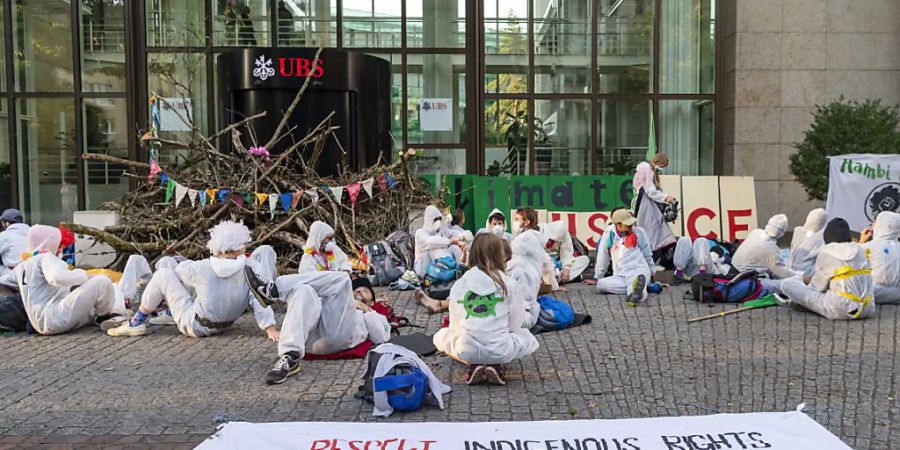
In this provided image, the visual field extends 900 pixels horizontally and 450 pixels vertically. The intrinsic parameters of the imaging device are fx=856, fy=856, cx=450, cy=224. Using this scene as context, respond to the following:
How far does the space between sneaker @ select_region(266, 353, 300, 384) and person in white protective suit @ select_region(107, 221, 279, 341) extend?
0.85m

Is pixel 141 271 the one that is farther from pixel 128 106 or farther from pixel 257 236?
pixel 128 106

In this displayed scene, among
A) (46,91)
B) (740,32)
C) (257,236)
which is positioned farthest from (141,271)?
(740,32)

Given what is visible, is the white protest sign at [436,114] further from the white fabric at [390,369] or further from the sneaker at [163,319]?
the white fabric at [390,369]

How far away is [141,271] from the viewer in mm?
10336

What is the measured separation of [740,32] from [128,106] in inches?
541

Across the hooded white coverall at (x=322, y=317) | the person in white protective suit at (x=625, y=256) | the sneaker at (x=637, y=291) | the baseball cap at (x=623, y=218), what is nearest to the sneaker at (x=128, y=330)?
the hooded white coverall at (x=322, y=317)

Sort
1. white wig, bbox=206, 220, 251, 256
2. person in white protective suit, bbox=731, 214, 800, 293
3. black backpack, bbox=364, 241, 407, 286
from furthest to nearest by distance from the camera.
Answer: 1. black backpack, bbox=364, 241, 407, 286
2. person in white protective suit, bbox=731, 214, 800, 293
3. white wig, bbox=206, 220, 251, 256

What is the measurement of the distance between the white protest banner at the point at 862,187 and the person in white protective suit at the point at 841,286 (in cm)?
510

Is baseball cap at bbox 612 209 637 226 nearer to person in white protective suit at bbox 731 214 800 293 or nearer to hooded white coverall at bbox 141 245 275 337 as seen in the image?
person in white protective suit at bbox 731 214 800 293

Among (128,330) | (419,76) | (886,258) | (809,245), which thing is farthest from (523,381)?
(419,76)

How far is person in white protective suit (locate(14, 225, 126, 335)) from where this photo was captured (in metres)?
8.54

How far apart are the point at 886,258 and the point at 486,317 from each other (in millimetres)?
5749

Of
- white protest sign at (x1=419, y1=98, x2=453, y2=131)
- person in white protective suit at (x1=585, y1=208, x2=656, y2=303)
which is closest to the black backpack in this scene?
person in white protective suit at (x1=585, y1=208, x2=656, y2=303)

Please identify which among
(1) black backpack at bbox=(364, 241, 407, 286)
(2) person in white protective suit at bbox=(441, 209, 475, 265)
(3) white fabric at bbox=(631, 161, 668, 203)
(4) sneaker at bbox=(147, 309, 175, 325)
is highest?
(3) white fabric at bbox=(631, 161, 668, 203)
